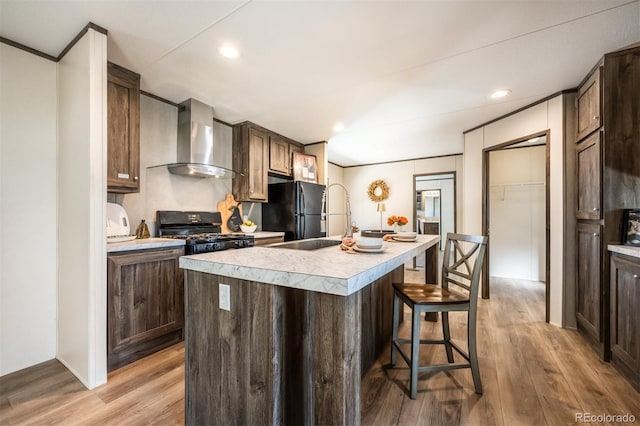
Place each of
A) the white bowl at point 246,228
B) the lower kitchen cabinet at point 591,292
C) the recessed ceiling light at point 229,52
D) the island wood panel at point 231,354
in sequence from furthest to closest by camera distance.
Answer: the white bowl at point 246,228
the lower kitchen cabinet at point 591,292
the recessed ceiling light at point 229,52
the island wood panel at point 231,354

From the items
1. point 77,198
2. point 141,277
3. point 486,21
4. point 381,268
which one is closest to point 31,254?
point 77,198

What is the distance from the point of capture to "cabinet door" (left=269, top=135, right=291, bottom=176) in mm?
3889

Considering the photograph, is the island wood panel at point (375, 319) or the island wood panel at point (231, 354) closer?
the island wood panel at point (231, 354)

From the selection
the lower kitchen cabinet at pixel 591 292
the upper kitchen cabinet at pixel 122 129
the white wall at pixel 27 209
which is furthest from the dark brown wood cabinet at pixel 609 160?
the white wall at pixel 27 209

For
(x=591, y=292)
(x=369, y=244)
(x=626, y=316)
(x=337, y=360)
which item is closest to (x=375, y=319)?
(x=369, y=244)

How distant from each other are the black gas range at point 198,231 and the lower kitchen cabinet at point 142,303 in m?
0.19

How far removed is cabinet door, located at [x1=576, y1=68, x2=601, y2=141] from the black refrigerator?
306cm

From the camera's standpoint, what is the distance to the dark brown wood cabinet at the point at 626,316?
1.71 meters

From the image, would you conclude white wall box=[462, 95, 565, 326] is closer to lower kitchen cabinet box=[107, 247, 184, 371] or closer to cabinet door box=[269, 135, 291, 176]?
cabinet door box=[269, 135, 291, 176]

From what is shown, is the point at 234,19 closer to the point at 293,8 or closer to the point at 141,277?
the point at 293,8

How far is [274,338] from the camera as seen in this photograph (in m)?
1.04

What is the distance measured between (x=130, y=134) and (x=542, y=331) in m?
4.28

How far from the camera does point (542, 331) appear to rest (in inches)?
101

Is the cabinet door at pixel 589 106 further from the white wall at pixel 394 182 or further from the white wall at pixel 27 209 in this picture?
the white wall at pixel 27 209
